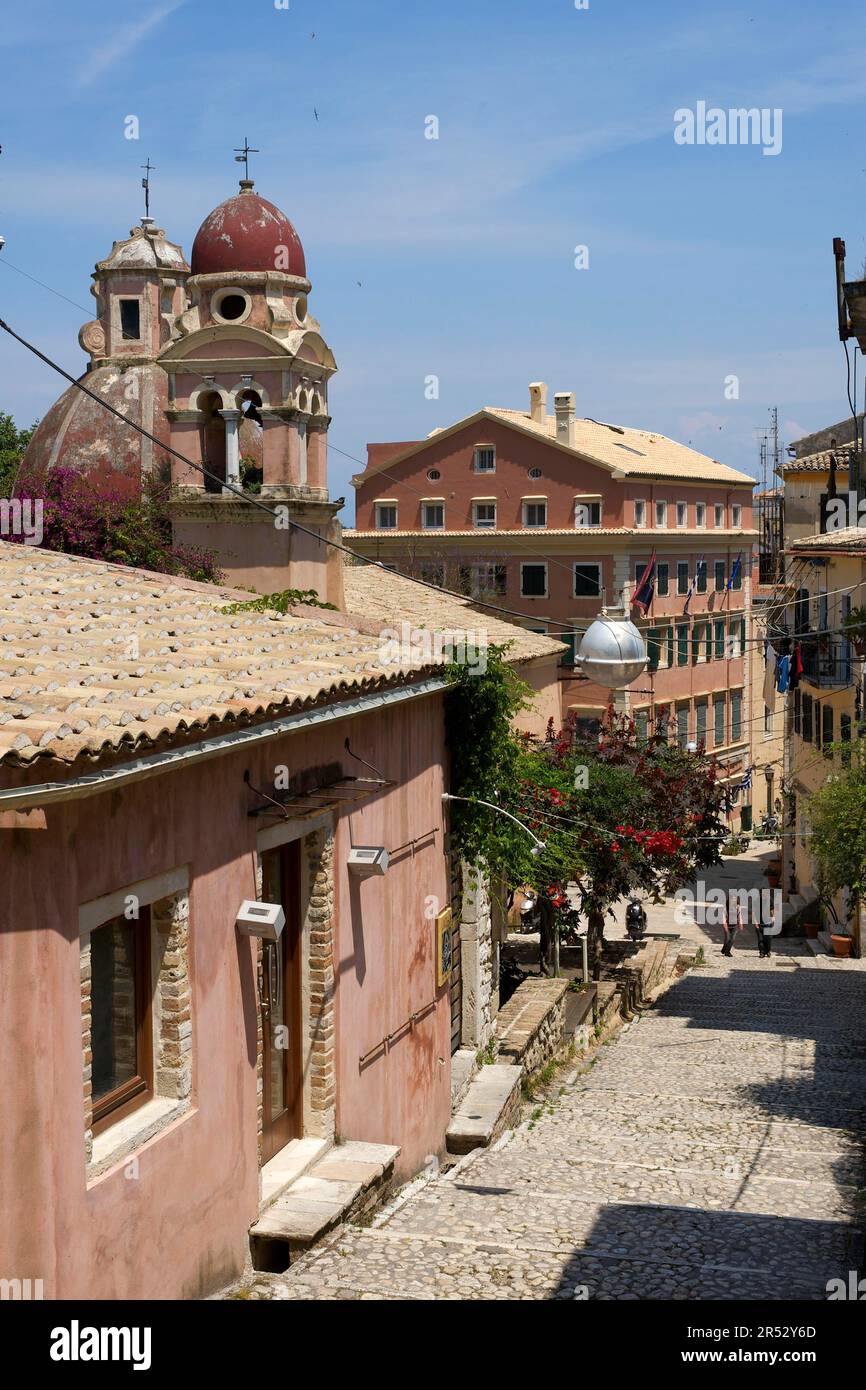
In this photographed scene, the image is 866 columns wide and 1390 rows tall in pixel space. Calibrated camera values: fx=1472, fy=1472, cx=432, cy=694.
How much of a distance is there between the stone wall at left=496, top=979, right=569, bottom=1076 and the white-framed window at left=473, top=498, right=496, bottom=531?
1362 inches

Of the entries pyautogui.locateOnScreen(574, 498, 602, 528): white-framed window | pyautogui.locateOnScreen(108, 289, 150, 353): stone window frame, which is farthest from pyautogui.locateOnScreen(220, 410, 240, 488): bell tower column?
pyautogui.locateOnScreen(574, 498, 602, 528): white-framed window

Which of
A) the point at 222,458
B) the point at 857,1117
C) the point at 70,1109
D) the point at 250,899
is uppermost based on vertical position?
the point at 222,458

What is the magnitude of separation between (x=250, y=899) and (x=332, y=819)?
1.50 m

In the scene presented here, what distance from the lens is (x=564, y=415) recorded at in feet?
167

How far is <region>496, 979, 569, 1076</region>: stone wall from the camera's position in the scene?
15675 millimetres

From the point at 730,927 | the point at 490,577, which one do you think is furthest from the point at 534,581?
the point at 730,927

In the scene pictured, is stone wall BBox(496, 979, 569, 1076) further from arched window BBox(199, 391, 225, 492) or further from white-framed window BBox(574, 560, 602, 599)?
white-framed window BBox(574, 560, 602, 599)

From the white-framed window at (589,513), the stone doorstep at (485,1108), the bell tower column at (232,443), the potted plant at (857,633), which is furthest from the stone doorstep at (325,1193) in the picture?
the white-framed window at (589,513)

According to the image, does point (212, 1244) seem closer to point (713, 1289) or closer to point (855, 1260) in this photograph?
point (713, 1289)

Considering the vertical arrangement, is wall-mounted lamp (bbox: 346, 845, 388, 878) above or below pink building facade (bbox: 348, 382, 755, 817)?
below

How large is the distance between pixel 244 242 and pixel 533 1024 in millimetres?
13333

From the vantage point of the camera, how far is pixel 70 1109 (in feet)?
21.2

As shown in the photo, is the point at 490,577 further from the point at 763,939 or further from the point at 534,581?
the point at 763,939

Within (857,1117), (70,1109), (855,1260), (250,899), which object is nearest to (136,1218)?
(70,1109)
